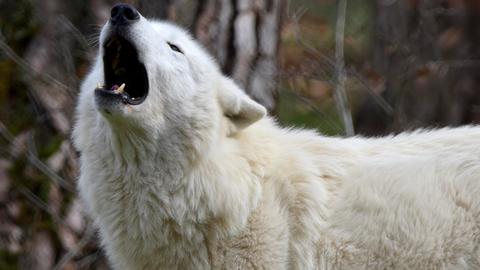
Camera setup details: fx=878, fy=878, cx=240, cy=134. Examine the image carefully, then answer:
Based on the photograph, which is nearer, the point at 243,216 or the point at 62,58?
the point at 243,216

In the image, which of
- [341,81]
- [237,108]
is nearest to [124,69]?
[237,108]

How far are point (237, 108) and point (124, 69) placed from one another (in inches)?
28.5

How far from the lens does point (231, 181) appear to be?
5156 mm

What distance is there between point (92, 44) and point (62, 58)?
737 mm

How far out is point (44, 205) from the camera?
7.62 meters

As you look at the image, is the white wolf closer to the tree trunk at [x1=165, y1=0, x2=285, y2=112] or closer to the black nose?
the black nose

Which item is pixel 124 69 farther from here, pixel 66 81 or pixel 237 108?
pixel 66 81

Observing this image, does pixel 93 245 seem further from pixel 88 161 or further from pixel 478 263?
pixel 478 263

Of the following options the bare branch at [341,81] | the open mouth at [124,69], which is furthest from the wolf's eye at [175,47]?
the bare branch at [341,81]

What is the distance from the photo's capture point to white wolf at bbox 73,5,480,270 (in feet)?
16.0

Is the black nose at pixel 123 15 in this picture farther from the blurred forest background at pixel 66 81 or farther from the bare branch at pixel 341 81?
the bare branch at pixel 341 81

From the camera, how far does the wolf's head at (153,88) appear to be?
5.03 metres

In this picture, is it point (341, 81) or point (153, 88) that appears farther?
point (341, 81)

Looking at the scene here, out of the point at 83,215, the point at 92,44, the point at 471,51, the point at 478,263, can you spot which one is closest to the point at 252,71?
the point at 92,44
